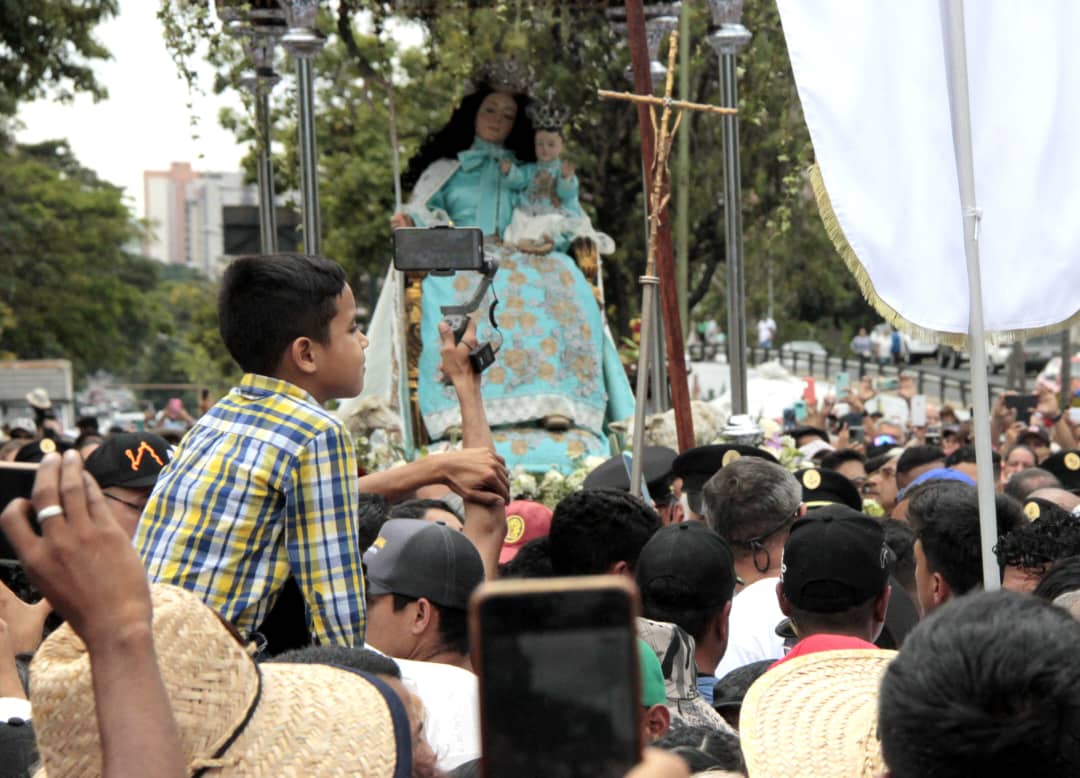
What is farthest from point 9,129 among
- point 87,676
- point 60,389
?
point 87,676

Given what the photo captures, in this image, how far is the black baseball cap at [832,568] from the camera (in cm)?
390

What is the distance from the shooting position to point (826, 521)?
403cm

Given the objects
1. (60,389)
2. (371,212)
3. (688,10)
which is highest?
(688,10)

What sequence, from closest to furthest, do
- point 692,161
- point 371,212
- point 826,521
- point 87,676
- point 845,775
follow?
point 87,676
point 845,775
point 826,521
point 692,161
point 371,212

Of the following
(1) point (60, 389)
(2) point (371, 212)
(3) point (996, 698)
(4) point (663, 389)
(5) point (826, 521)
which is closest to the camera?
(3) point (996, 698)

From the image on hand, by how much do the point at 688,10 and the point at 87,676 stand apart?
2066 cm

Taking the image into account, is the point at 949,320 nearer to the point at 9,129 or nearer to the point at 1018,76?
the point at 1018,76

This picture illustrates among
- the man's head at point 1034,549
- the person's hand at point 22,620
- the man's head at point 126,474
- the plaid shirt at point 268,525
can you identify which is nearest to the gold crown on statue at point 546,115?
the man's head at point 126,474

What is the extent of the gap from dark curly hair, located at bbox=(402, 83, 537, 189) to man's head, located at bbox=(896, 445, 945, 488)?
3.78m

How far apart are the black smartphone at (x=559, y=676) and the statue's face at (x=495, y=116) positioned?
10125 millimetres

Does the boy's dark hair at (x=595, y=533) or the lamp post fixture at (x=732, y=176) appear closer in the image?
the boy's dark hair at (x=595, y=533)

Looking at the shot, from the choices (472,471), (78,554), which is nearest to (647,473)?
(472,471)

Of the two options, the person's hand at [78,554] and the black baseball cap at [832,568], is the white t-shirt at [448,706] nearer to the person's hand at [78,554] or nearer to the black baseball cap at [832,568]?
the black baseball cap at [832,568]

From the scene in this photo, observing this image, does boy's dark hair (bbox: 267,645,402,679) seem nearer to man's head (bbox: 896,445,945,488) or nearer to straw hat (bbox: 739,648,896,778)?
straw hat (bbox: 739,648,896,778)
